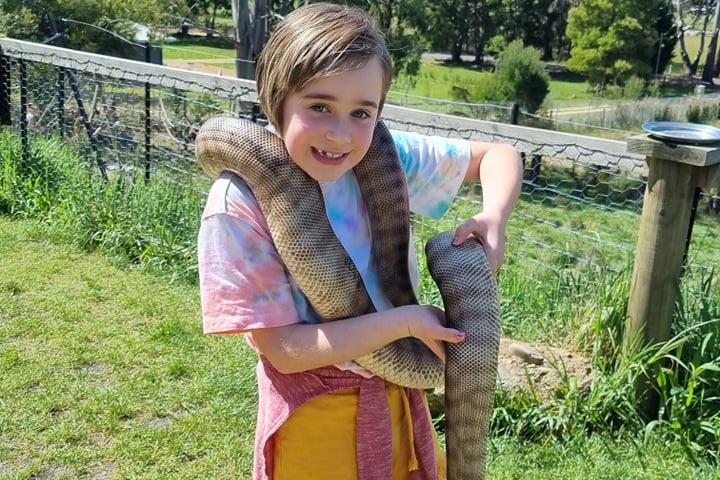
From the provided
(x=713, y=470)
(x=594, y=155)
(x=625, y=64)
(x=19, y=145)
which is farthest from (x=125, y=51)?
(x=625, y=64)

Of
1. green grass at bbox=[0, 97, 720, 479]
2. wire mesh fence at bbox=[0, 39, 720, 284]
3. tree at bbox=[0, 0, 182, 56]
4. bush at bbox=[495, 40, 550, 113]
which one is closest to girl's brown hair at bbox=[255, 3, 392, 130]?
green grass at bbox=[0, 97, 720, 479]

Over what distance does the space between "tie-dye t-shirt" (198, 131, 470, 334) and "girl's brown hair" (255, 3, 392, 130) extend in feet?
0.69

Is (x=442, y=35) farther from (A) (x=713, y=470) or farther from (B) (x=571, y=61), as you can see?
(A) (x=713, y=470)

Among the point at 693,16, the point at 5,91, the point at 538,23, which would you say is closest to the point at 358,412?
the point at 5,91

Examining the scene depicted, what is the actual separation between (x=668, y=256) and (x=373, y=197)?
6.71 ft

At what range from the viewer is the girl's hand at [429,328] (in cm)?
167

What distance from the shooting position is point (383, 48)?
1703 mm

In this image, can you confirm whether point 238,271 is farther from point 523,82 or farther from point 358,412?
point 523,82

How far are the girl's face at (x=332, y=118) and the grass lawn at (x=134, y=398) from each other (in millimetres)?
2198

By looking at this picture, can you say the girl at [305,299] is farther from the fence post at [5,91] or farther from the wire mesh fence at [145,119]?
the fence post at [5,91]

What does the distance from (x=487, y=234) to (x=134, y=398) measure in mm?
2702

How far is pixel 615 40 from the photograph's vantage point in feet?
106

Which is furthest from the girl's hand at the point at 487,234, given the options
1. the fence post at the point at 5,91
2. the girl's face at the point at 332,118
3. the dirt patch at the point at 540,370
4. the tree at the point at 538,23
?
the tree at the point at 538,23

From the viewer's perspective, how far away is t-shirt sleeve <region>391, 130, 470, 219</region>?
82.3 inches
